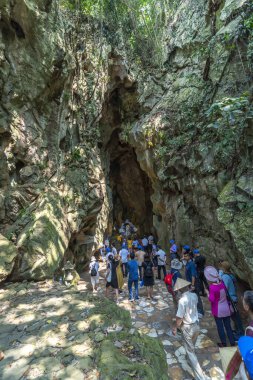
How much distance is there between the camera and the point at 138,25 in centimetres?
1872

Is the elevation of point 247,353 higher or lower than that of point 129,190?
lower

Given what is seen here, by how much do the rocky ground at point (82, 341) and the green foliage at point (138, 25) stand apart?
1728 centimetres

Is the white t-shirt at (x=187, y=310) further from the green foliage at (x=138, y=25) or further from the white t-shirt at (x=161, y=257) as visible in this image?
the green foliage at (x=138, y=25)

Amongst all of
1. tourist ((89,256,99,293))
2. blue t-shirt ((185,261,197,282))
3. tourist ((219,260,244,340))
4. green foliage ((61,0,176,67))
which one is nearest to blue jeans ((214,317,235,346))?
tourist ((219,260,244,340))

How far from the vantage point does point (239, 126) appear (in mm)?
7719

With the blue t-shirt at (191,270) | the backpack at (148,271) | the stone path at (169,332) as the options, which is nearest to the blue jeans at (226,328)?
the stone path at (169,332)

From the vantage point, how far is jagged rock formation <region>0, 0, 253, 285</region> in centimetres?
763

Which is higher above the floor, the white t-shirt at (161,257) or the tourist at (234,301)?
the white t-shirt at (161,257)

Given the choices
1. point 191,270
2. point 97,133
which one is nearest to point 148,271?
point 191,270

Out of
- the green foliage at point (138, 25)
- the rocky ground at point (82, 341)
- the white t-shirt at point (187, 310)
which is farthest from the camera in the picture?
the green foliage at point (138, 25)

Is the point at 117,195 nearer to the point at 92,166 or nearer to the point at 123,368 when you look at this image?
the point at 92,166

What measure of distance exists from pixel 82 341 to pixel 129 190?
21066 mm

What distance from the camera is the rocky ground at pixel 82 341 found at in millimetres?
3205

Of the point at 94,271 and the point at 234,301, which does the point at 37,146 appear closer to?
the point at 94,271
